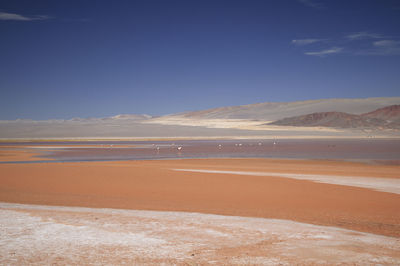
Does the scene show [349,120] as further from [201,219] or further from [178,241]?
[178,241]

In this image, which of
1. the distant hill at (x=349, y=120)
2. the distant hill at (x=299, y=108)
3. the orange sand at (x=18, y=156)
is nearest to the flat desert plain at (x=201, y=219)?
the orange sand at (x=18, y=156)

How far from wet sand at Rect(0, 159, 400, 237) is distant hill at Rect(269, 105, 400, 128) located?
2602 inches

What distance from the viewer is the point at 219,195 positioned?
1123cm

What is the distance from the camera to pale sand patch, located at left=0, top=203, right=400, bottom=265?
5.37 metres

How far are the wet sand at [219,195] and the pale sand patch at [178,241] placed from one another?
113 cm

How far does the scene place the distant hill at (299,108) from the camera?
12671 centimetres

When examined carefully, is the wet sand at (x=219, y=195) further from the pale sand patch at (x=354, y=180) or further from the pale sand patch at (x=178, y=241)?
the pale sand patch at (x=178, y=241)

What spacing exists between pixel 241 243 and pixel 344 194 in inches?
233

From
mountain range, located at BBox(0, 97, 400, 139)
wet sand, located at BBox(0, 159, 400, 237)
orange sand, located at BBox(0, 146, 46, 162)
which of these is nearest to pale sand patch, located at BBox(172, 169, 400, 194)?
wet sand, located at BBox(0, 159, 400, 237)

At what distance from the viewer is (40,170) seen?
17.2 metres

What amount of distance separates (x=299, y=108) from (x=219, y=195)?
434 feet

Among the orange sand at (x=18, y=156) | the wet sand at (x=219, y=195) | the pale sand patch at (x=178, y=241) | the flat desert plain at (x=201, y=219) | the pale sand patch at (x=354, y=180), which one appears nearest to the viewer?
the pale sand patch at (x=178, y=241)

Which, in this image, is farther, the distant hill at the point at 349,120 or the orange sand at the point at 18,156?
the distant hill at the point at 349,120

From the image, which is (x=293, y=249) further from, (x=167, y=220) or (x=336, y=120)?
(x=336, y=120)
